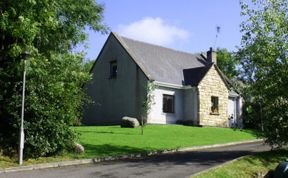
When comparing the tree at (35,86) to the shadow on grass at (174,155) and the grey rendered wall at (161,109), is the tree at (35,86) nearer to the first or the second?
the shadow on grass at (174,155)

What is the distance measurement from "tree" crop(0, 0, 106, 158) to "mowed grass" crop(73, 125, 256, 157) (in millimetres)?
1731

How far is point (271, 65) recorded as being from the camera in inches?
778

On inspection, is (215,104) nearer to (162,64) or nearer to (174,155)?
(162,64)

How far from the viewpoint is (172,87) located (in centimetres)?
3828

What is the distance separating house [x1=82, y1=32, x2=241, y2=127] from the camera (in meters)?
37.5

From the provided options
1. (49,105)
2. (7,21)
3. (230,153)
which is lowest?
(230,153)

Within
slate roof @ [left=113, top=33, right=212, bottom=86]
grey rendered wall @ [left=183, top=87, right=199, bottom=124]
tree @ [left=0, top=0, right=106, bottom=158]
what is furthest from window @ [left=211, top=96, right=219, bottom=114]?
tree @ [left=0, top=0, right=106, bottom=158]

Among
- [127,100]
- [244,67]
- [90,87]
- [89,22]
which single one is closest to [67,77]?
[89,22]

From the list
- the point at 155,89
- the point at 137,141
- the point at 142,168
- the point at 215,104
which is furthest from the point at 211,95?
the point at 142,168

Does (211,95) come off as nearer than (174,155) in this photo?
No

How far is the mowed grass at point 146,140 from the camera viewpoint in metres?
20.9

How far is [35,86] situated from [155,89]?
19.2 meters

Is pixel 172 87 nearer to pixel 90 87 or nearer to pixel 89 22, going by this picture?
pixel 90 87

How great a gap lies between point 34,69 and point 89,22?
20.7 ft
